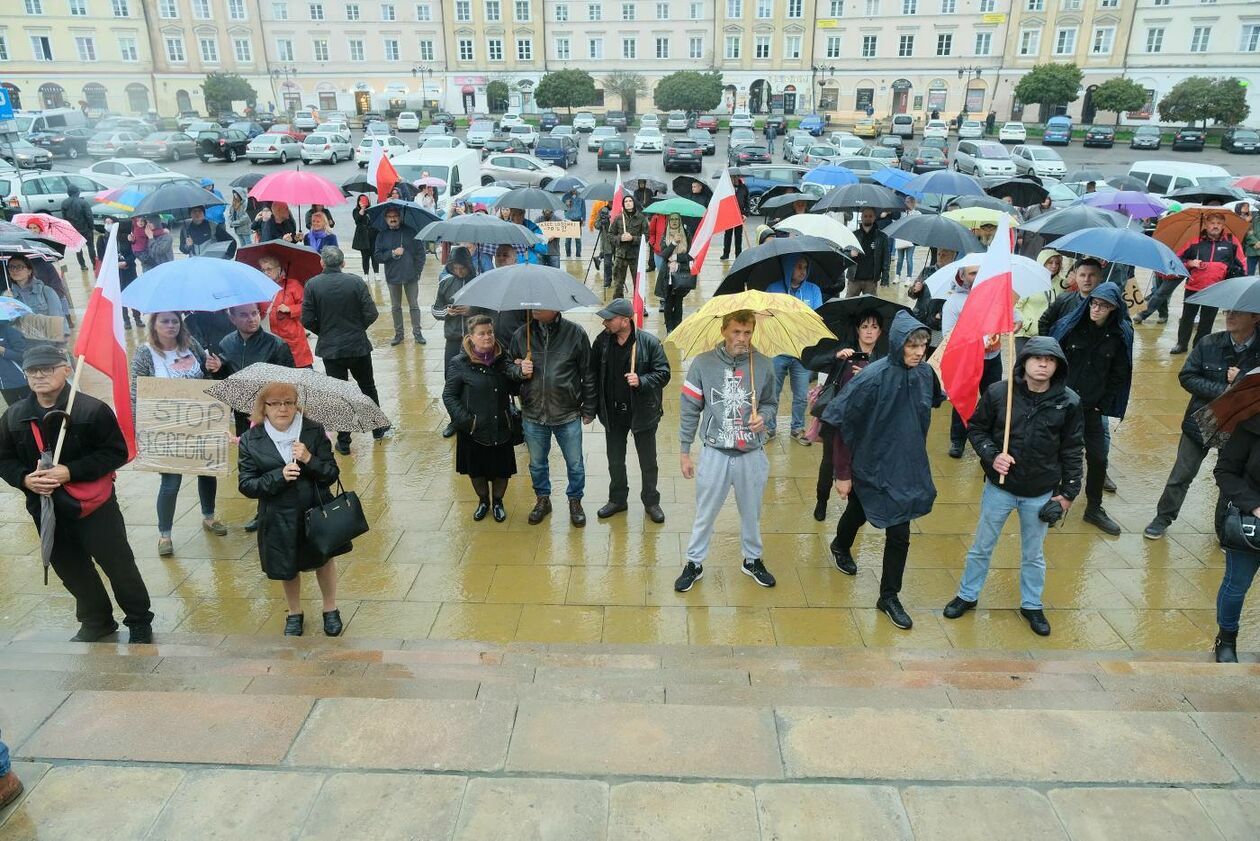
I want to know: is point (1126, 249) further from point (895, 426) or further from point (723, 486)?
point (723, 486)

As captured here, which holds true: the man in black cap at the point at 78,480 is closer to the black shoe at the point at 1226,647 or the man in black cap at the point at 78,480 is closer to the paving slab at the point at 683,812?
the paving slab at the point at 683,812

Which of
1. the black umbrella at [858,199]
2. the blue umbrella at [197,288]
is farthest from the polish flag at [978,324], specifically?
the black umbrella at [858,199]

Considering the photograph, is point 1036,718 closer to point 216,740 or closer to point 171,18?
point 216,740

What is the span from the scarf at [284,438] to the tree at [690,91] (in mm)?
57376

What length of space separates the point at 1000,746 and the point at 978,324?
242 cm

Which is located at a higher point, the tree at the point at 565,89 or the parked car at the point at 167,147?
the tree at the point at 565,89

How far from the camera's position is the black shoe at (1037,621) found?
5.17 meters

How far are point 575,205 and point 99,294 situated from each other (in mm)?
12361

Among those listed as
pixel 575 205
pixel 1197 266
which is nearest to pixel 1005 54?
pixel 575 205

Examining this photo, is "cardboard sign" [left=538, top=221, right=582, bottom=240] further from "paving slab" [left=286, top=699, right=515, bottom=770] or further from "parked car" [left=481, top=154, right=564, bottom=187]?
"paving slab" [left=286, top=699, right=515, bottom=770]

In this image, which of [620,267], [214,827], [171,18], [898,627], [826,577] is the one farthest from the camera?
[171,18]

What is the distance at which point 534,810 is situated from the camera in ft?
10.7

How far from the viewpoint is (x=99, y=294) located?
186 inches

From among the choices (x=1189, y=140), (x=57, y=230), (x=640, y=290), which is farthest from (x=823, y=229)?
(x=1189, y=140)
